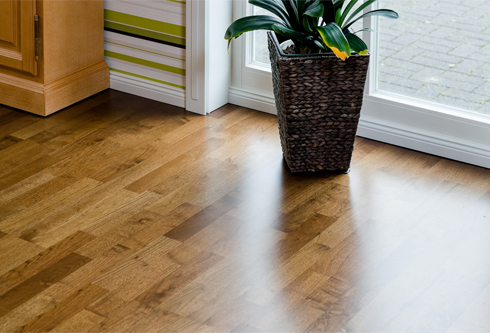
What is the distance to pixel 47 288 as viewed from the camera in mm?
2113

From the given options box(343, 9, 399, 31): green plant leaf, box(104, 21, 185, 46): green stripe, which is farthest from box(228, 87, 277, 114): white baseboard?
box(343, 9, 399, 31): green plant leaf

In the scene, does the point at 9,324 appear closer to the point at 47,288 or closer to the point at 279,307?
the point at 47,288

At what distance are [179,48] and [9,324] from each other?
1.69m

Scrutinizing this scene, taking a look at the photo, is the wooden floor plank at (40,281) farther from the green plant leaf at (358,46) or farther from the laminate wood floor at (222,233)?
the green plant leaf at (358,46)

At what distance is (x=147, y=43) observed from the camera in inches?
133

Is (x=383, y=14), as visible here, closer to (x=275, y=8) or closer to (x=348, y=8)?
(x=348, y=8)

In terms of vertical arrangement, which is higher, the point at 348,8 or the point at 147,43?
the point at 348,8

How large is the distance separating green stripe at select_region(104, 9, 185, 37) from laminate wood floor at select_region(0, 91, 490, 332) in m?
0.41

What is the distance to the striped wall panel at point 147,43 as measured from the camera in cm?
328


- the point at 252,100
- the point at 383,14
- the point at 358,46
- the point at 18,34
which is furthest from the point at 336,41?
the point at 18,34

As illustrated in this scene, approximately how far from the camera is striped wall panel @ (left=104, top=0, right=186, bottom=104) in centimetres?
328

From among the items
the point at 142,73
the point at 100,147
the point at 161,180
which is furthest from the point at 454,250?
the point at 142,73

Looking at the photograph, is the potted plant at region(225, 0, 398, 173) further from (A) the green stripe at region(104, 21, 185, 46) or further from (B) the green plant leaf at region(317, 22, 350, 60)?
(A) the green stripe at region(104, 21, 185, 46)

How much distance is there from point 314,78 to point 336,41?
203mm
